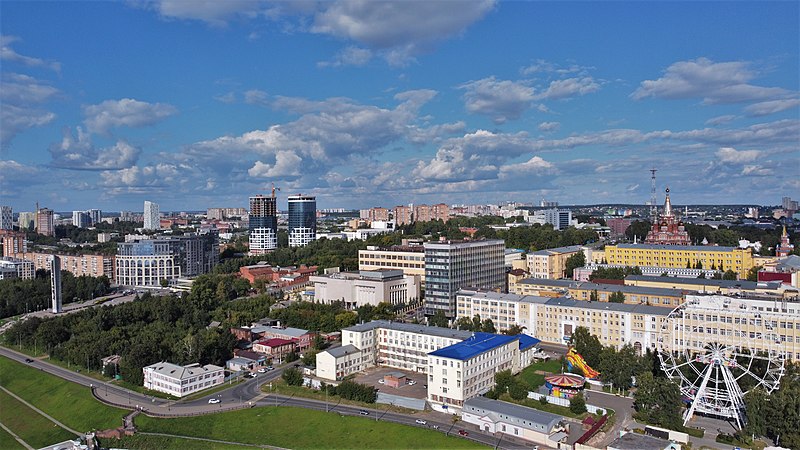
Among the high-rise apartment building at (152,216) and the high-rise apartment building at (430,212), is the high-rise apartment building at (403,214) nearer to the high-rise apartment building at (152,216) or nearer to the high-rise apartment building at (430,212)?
the high-rise apartment building at (430,212)

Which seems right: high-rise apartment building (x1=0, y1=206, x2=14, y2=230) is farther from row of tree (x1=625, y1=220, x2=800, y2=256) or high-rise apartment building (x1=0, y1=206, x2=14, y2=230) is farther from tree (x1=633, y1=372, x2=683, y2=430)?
tree (x1=633, y1=372, x2=683, y2=430)

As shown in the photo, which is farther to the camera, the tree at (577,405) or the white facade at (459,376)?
the white facade at (459,376)

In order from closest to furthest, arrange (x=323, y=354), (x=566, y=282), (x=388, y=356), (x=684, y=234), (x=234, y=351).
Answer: (x=323, y=354), (x=388, y=356), (x=234, y=351), (x=566, y=282), (x=684, y=234)

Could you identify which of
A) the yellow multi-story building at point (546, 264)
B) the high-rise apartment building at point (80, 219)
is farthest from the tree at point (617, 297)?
the high-rise apartment building at point (80, 219)

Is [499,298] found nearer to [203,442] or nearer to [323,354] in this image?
[323,354]

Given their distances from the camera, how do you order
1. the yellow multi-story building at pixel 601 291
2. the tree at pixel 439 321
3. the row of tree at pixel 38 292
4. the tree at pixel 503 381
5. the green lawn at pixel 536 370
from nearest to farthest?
the tree at pixel 503 381, the green lawn at pixel 536 370, the tree at pixel 439 321, the yellow multi-story building at pixel 601 291, the row of tree at pixel 38 292

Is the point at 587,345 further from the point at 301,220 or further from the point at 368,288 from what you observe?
the point at 301,220

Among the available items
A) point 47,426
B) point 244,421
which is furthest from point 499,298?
point 47,426
